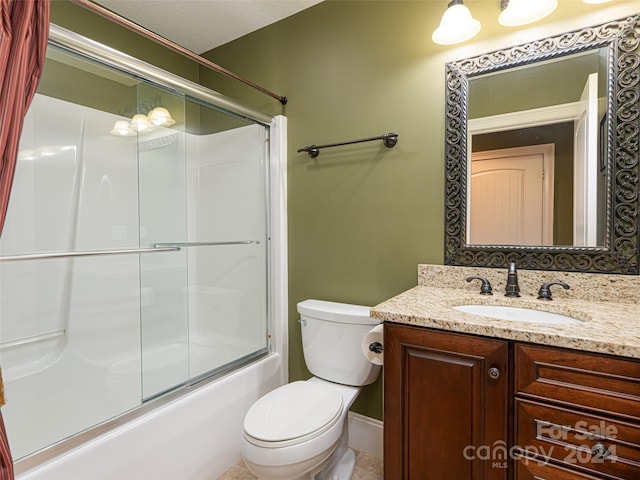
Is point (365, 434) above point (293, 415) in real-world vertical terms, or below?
below

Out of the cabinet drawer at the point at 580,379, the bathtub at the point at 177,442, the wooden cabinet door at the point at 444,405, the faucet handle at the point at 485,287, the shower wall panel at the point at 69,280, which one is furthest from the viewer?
the shower wall panel at the point at 69,280

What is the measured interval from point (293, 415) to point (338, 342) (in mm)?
413

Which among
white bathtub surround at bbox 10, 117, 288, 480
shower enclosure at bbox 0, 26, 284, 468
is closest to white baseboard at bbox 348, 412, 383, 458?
white bathtub surround at bbox 10, 117, 288, 480

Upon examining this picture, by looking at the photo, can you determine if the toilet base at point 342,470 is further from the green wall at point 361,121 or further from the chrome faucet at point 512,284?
the chrome faucet at point 512,284

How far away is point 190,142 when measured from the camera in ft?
7.21

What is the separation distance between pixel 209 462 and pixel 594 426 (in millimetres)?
1544

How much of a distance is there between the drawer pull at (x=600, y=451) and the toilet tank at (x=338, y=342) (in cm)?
86

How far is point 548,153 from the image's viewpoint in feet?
4.49

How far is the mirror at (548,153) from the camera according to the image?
125cm

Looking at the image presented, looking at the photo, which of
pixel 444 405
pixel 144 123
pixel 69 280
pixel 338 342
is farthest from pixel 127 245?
pixel 444 405

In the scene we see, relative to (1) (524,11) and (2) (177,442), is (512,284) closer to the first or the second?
(1) (524,11)

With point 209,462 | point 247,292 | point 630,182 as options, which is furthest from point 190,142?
point 630,182

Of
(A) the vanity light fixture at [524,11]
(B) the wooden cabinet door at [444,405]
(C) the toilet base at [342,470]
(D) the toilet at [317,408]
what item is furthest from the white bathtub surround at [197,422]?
(A) the vanity light fixture at [524,11]

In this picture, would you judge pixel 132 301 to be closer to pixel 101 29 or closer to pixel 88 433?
pixel 88 433
